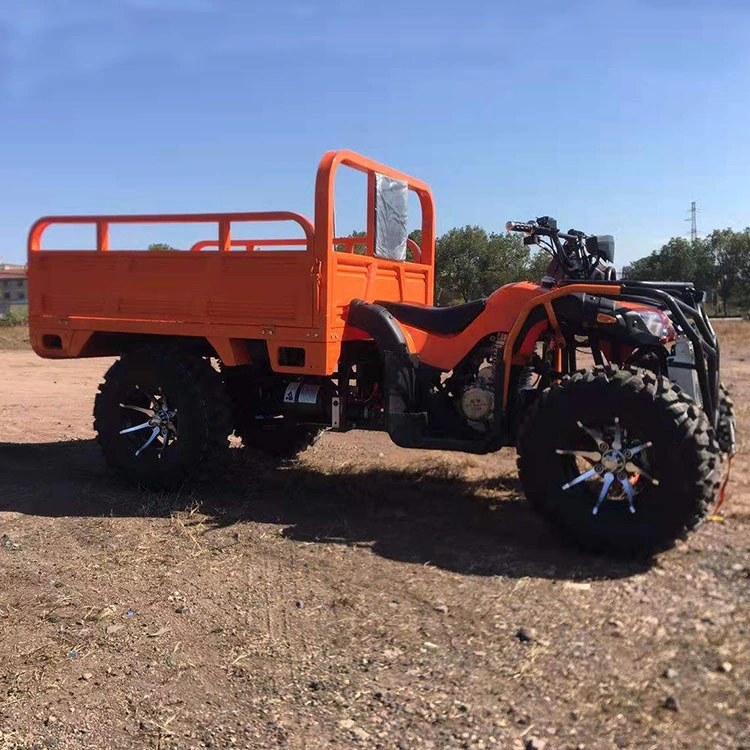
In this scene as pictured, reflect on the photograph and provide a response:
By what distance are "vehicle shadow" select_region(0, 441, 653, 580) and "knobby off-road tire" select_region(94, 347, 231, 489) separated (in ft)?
0.69

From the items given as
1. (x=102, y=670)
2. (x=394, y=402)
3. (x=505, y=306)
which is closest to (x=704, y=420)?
(x=505, y=306)

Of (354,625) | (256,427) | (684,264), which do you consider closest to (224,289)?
(256,427)

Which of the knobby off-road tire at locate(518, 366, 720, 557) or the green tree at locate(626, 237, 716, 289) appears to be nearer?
the knobby off-road tire at locate(518, 366, 720, 557)

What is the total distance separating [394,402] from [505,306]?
101 centimetres

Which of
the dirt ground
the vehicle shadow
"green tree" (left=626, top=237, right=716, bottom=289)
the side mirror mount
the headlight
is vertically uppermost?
"green tree" (left=626, top=237, right=716, bottom=289)

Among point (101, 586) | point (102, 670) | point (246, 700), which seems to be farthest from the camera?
point (101, 586)

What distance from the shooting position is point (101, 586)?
415cm

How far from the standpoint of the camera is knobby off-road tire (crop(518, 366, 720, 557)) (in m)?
4.12

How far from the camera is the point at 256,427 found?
22.5 ft

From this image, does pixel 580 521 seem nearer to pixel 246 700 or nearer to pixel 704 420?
pixel 704 420

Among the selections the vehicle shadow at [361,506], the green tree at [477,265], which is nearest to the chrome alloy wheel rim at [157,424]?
the vehicle shadow at [361,506]

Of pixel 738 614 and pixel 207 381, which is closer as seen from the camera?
pixel 738 614

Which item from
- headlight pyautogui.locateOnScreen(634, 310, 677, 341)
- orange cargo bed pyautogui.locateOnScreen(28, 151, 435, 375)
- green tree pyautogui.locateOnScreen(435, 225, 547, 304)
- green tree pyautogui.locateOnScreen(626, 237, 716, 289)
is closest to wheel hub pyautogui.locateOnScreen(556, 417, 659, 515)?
headlight pyautogui.locateOnScreen(634, 310, 677, 341)

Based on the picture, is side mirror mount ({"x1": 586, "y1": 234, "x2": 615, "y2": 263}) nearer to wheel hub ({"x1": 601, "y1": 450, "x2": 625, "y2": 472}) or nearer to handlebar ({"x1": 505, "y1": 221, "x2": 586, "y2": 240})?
handlebar ({"x1": 505, "y1": 221, "x2": 586, "y2": 240})
